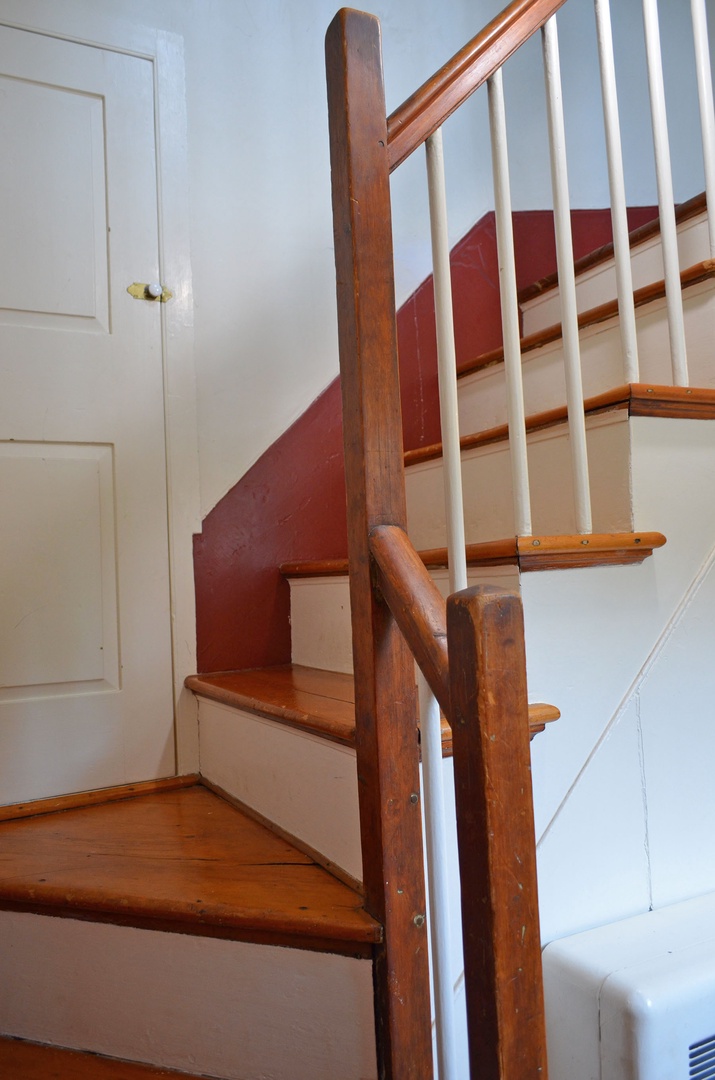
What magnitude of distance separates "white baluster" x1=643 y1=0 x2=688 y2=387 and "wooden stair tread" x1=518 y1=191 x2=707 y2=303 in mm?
339

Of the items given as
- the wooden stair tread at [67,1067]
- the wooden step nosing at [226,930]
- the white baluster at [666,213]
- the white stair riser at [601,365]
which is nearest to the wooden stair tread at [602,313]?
the white stair riser at [601,365]

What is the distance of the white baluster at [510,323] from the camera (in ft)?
3.52

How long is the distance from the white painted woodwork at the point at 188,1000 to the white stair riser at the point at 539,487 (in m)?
0.74

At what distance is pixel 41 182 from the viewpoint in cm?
162

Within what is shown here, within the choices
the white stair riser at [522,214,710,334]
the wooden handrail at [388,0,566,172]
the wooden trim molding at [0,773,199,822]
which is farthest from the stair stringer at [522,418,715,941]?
the wooden trim molding at [0,773,199,822]

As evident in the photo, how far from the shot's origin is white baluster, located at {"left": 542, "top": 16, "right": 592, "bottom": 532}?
3.60 feet

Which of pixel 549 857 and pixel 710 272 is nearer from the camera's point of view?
pixel 549 857

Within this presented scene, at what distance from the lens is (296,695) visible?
134 cm

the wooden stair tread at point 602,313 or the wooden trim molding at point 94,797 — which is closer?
the wooden stair tread at point 602,313

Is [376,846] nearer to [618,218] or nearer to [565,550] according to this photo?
[565,550]

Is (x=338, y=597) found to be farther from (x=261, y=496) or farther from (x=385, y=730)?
(x=385, y=730)

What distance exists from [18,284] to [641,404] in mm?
1278

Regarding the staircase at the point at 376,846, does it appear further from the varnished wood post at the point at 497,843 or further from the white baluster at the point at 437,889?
the varnished wood post at the point at 497,843

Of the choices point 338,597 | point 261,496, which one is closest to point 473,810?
point 338,597
